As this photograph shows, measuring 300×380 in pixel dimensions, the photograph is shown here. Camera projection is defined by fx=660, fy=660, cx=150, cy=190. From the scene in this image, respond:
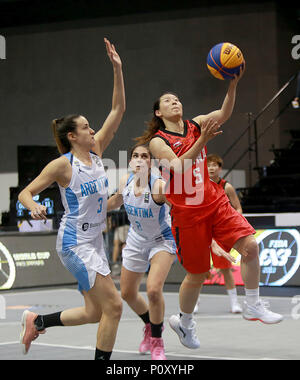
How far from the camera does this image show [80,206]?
465cm

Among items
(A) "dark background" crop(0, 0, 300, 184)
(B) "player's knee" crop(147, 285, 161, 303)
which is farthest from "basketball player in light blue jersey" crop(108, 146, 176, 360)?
(A) "dark background" crop(0, 0, 300, 184)

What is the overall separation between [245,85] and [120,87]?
12402 mm

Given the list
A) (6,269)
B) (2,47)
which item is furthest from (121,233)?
(2,47)

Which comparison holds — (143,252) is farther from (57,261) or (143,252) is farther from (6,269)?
(57,261)

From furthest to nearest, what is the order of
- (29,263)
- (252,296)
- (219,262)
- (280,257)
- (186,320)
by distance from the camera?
(29,263), (280,257), (219,262), (186,320), (252,296)

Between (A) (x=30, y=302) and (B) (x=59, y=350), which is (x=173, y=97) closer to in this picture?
(B) (x=59, y=350)

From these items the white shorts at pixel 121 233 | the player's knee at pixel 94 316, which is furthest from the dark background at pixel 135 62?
the player's knee at pixel 94 316

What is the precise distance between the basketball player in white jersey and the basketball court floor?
1112 millimetres

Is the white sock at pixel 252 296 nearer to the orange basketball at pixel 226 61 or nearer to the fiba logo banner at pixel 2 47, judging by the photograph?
the orange basketball at pixel 226 61

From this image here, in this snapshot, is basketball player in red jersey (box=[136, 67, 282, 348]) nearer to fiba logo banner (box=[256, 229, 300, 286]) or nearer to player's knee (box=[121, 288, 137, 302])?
player's knee (box=[121, 288, 137, 302])

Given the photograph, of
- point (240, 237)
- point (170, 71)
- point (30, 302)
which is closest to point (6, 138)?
point (170, 71)

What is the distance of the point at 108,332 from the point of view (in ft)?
14.9

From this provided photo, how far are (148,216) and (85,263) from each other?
4.69 ft

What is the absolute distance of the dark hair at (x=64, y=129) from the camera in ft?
15.8
